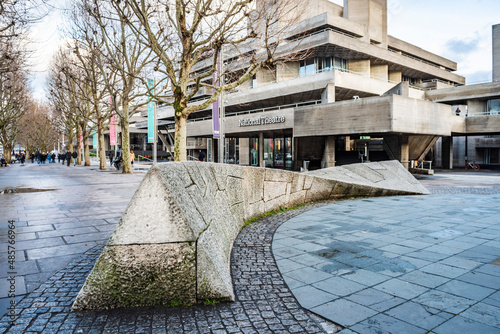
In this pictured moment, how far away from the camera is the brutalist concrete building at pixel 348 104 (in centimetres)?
2188

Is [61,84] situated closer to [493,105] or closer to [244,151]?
[244,151]

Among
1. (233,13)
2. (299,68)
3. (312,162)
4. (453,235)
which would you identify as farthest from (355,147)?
(453,235)

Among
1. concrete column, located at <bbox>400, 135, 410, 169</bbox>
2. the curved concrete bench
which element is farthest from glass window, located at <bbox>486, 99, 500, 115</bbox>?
the curved concrete bench

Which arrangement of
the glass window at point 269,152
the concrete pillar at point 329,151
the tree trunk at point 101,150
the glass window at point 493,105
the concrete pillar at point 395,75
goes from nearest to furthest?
the concrete pillar at point 329,151
the tree trunk at point 101,150
the glass window at point 493,105
the glass window at point 269,152
the concrete pillar at point 395,75

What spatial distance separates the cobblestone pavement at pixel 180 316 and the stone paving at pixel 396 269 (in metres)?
0.22

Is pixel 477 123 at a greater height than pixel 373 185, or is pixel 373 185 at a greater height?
pixel 477 123

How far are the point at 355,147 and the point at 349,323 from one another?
33.5m

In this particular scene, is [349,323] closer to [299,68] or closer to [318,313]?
[318,313]

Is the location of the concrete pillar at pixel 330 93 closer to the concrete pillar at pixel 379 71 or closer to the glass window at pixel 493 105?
the concrete pillar at pixel 379 71

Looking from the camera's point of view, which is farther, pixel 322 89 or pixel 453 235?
pixel 322 89

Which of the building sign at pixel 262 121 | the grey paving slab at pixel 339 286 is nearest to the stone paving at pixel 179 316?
the grey paving slab at pixel 339 286

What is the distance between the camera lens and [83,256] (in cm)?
438

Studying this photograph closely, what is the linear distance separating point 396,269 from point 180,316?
8.25 ft

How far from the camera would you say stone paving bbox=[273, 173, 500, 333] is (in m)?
2.77
